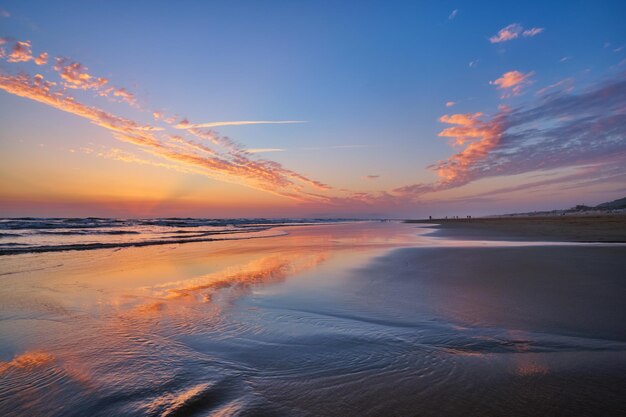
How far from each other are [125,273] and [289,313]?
658 cm

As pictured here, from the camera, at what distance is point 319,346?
13.0 ft

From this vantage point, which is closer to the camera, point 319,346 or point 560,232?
point 319,346

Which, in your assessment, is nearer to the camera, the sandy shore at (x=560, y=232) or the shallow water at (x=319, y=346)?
the shallow water at (x=319, y=346)

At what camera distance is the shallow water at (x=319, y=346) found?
2703 millimetres

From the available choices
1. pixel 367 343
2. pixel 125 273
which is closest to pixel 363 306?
pixel 367 343

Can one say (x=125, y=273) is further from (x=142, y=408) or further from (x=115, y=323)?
(x=142, y=408)

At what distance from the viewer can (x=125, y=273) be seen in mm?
9445

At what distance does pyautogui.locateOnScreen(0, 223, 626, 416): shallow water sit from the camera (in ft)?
8.87

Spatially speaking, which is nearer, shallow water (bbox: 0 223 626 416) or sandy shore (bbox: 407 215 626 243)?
Result: shallow water (bbox: 0 223 626 416)

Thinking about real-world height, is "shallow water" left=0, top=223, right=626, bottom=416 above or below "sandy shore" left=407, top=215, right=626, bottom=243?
below

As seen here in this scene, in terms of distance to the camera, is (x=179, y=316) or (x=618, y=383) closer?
(x=618, y=383)

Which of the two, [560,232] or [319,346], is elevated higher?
[560,232]

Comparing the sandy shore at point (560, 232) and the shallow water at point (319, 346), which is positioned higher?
the sandy shore at point (560, 232)

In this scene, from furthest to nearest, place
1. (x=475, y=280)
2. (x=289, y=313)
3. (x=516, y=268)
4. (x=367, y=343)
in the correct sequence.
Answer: (x=516, y=268)
(x=475, y=280)
(x=289, y=313)
(x=367, y=343)
